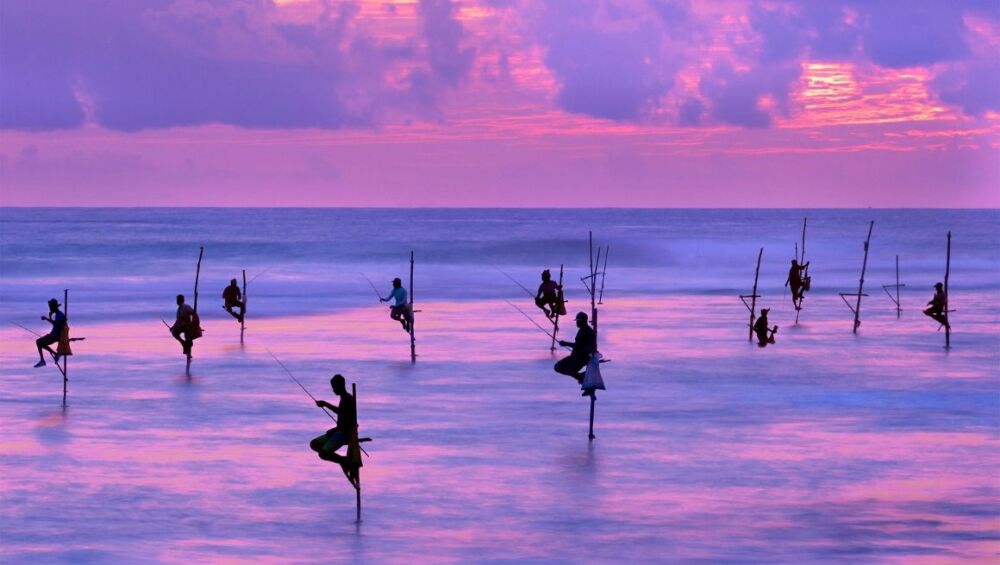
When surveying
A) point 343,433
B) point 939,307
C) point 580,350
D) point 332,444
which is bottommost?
point 332,444

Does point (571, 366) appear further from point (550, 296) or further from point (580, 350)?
point (550, 296)

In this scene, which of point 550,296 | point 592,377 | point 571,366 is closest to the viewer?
point 592,377

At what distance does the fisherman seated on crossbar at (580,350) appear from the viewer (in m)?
17.1

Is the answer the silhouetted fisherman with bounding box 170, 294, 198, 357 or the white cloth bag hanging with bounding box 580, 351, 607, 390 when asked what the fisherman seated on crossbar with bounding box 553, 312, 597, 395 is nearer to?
the white cloth bag hanging with bounding box 580, 351, 607, 390

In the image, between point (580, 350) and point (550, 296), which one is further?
point (550, 296)

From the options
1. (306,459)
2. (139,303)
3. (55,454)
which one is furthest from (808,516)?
(139,303)

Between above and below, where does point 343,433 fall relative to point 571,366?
below

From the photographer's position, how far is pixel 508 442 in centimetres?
1730

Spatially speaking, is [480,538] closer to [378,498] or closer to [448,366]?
[378,498]

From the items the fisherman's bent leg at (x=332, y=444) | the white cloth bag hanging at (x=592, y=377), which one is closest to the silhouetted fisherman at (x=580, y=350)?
the white cloth bag hanging at (x=592, y=377)

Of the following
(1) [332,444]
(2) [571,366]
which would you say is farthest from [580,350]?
(1) [332,444]

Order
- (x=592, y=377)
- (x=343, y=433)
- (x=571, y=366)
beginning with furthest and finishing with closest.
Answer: (x=571, y=366) → (x=592, y=377) → (x=343, y=433)

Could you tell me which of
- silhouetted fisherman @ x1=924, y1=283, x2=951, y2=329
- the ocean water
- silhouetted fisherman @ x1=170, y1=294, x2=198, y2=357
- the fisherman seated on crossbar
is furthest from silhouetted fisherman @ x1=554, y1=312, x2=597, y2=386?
silhouetted fisherman @ x1=924, y1=283, x2=951, y2=329

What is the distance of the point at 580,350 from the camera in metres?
17.4
